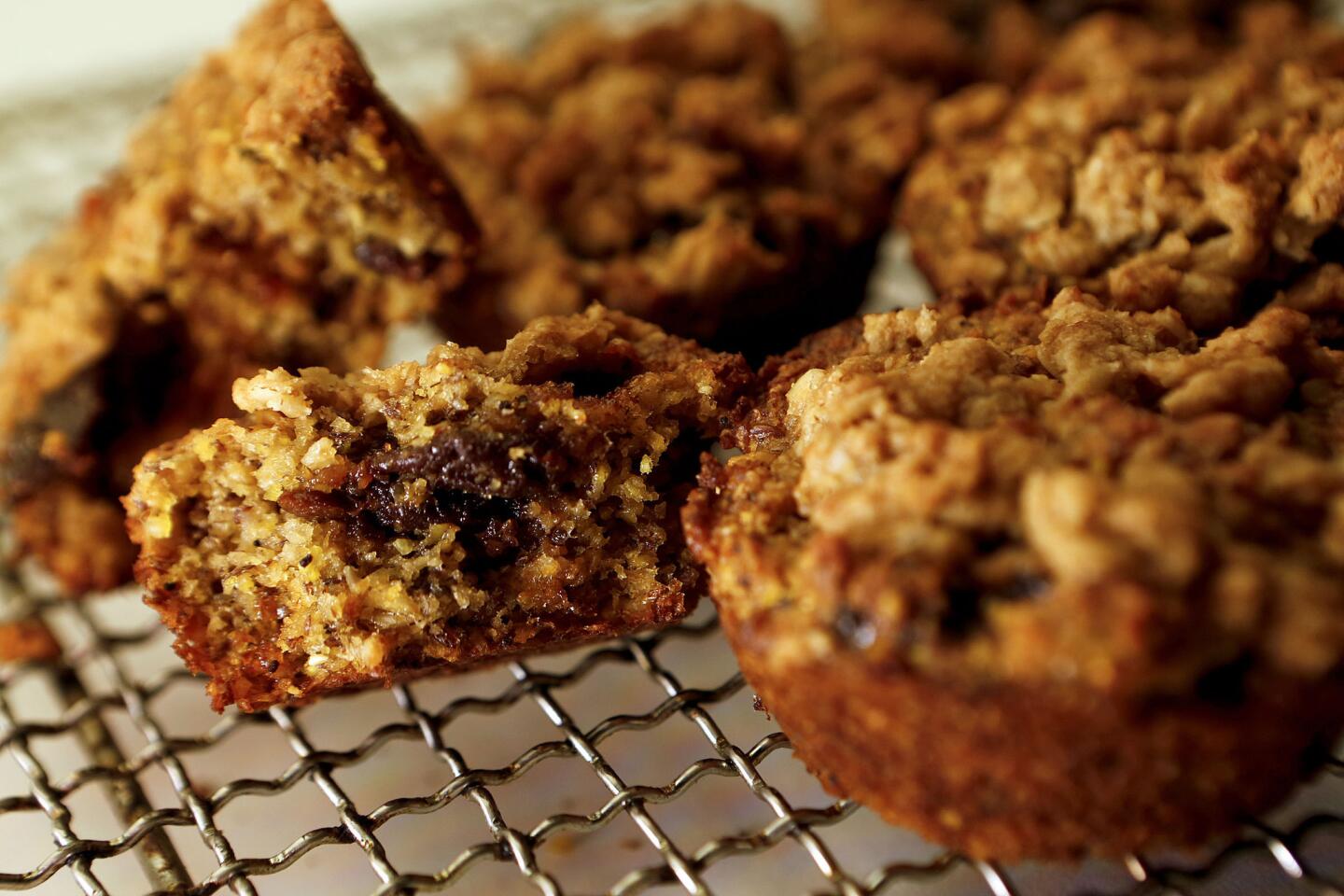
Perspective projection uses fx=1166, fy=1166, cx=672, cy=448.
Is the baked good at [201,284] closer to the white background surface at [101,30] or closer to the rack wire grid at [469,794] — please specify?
the rack wire grid at [469,794]

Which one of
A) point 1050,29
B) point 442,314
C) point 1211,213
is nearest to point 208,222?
point 442,314

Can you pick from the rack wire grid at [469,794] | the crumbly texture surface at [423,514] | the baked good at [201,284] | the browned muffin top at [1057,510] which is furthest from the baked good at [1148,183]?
the baked good at [201,284]

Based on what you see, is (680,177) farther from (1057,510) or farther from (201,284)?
(1057,510)

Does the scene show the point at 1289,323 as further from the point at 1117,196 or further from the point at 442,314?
the point at 442,314

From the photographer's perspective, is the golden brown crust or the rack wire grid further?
the golden brown crust

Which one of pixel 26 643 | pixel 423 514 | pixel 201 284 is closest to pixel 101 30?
pixel 201 284

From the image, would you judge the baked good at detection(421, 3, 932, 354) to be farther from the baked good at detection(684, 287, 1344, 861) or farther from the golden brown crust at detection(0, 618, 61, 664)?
the golden brown crust at detection(0, 618, 61, 664)

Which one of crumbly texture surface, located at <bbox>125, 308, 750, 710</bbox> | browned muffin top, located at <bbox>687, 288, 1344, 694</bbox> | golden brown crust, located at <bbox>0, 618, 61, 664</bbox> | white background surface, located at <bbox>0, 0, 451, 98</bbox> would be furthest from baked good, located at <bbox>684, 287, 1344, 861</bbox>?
white background surface, located at <bbox>0, 0, 451, 98</bbox>
